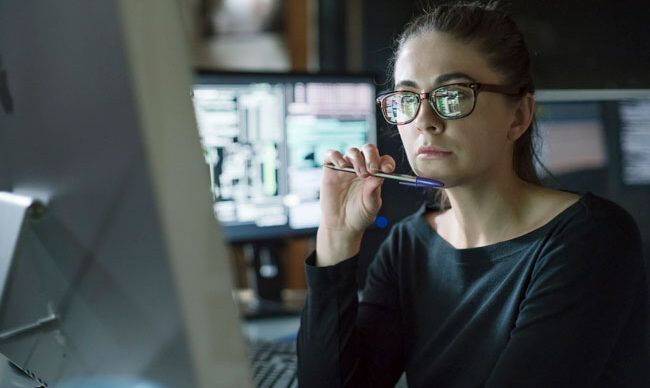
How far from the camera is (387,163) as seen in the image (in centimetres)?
90

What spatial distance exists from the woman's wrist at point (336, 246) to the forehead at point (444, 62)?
0.67 feet

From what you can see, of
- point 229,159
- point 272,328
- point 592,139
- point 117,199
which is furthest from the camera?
point 229,159

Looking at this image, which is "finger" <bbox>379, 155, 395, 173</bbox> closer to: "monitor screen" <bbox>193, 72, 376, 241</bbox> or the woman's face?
the woman's face

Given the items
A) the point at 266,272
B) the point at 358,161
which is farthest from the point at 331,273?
the point at 266,272

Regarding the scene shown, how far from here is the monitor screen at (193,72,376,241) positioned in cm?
153

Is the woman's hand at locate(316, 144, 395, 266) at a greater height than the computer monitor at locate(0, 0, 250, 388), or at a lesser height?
lesser

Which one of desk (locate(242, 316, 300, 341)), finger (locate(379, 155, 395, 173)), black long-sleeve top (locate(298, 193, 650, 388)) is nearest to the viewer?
black long-sleeve top (locate(298, 193, 650, 388))

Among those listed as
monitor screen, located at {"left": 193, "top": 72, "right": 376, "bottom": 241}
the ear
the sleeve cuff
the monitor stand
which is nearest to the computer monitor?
the sleeve cuff

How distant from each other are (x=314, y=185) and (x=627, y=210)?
28.7 inches

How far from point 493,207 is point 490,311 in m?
0.12

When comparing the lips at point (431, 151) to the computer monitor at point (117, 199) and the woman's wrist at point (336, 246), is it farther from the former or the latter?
the computer monitor at point (117, 199)

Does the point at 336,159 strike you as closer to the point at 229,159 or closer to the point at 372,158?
the point at 372,158

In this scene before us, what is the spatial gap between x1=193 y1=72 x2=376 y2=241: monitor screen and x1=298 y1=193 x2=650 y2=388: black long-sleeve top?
568mm

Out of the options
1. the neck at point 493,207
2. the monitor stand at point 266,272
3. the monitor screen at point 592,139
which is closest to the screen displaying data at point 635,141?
the monitor screen at point 592,139
